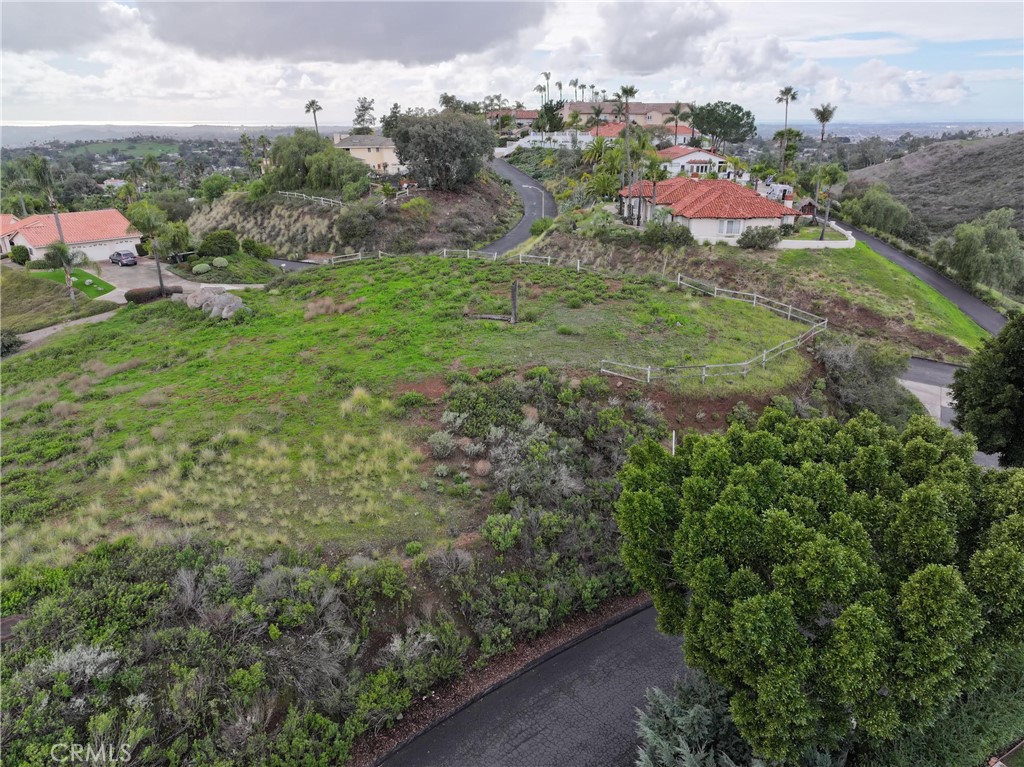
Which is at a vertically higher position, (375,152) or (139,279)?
(375,152)

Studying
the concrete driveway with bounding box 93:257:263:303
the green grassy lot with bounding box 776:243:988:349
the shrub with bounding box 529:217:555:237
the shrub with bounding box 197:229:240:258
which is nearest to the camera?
the concrete driveway with bounding box 93:257:263:303

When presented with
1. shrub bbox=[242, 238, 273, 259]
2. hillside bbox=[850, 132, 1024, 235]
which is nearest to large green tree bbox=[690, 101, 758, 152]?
hillside bbox=[850, 132, 1024, 235]

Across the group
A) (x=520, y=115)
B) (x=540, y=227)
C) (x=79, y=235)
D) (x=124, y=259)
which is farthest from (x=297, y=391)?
(x=520, y=115)

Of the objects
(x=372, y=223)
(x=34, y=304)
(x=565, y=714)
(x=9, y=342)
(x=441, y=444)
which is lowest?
(x=565, y=714)

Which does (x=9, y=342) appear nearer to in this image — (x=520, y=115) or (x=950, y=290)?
(x=950, y=290)

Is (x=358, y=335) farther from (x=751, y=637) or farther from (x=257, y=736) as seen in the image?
(x=751, y=637)

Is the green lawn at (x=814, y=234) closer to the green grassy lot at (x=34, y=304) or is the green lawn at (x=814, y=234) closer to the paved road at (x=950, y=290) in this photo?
the paved road at (x=950, y=290)

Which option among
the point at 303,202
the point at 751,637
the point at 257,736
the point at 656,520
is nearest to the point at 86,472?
the point at 257,736

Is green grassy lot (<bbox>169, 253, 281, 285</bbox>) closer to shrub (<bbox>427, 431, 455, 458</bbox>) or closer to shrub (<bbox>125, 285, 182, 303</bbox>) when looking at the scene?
shrub (<bbox>125, 285, 182, 303</bbox>)
